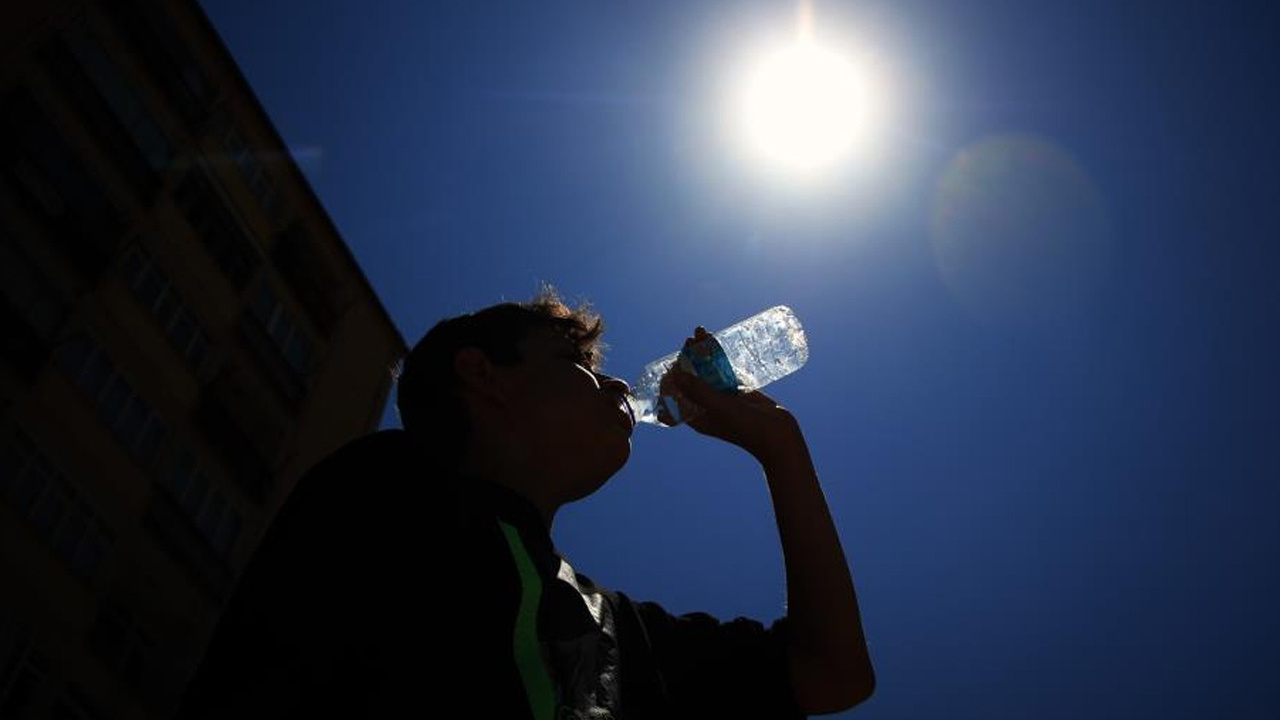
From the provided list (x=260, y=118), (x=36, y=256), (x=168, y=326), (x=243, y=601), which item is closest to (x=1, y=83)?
(x=36, y=256)

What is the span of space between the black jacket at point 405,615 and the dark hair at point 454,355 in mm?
603

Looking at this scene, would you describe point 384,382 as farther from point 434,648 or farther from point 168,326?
point 434,648

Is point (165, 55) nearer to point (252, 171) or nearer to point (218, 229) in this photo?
point (252, 171)

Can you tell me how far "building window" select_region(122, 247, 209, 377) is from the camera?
57.0 ft

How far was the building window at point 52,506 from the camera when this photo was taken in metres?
14.1

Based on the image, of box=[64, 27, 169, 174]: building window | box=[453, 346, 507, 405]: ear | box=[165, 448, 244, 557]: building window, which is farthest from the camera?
box=[165, 448, 244, 557]: building window

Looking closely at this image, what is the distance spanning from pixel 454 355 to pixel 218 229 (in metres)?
18.6

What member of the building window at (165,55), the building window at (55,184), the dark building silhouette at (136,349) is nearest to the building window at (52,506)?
the dark building silhouette at (136,349)

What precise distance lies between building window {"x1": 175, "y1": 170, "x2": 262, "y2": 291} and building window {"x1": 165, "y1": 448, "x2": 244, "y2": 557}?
4.21m

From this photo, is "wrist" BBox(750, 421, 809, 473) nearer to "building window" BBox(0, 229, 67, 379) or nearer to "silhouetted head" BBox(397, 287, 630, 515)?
"silhouetted head" BBox(397, 287, 630, 515)

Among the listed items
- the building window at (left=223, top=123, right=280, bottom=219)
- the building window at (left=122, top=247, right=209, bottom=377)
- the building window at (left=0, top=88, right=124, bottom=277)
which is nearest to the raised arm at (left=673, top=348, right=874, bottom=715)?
the building window at (left=0, top=88, right=124, bottom=277)

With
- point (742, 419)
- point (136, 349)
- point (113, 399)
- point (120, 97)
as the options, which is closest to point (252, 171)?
point (120, 97)

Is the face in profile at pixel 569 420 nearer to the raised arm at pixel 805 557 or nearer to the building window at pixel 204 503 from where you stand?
the raised arm at pixel 805 557

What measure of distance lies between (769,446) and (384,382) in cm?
2226
